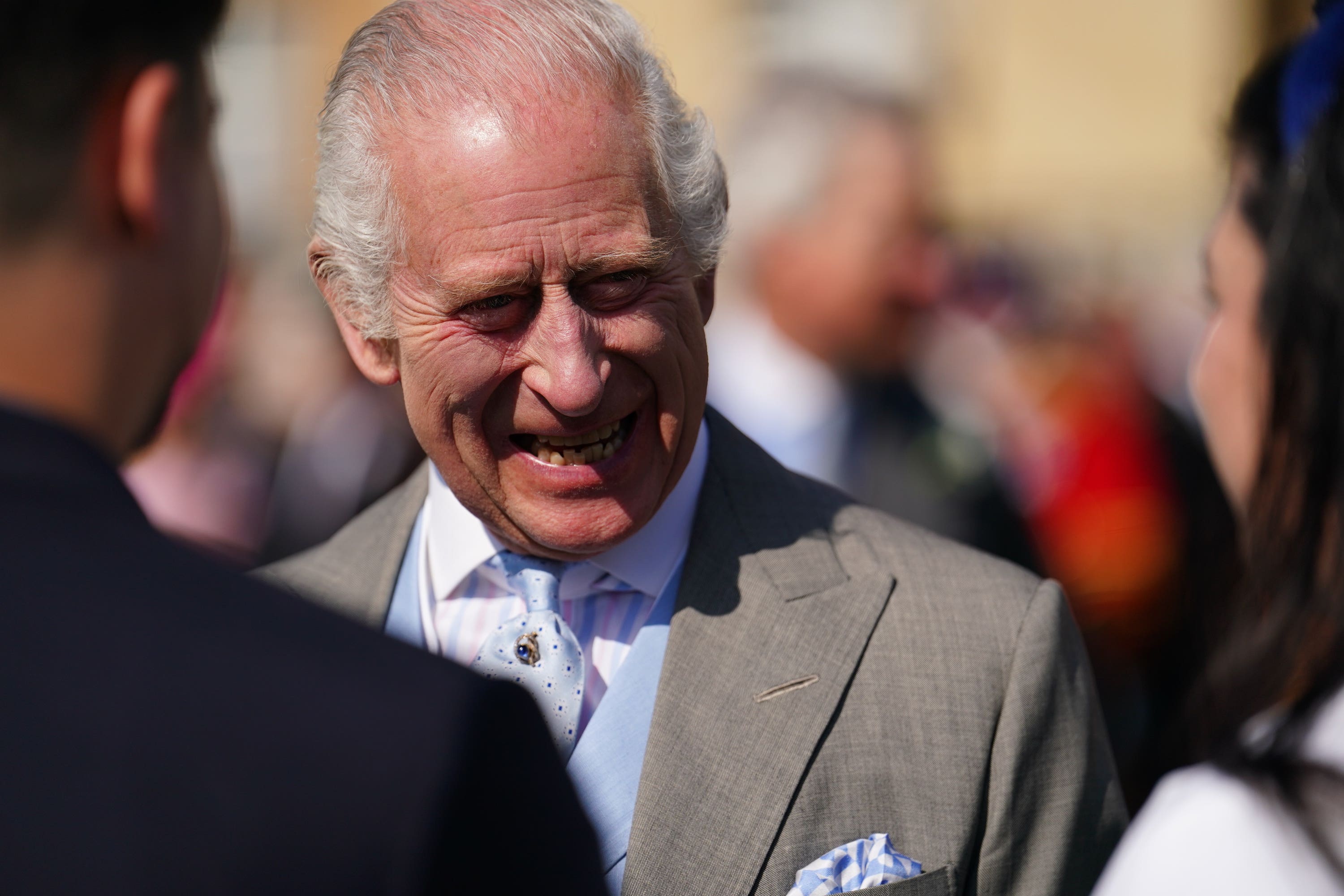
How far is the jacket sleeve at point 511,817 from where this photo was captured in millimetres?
1032

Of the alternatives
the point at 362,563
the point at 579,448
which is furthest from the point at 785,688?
the point at 362,563

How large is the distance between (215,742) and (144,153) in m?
0.52

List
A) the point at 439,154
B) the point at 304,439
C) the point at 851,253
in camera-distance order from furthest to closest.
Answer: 1. the point at 304,439
2. the point at 851,253
3. the point at 439,154

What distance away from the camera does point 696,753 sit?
2.05 metres

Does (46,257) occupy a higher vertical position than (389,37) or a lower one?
lower

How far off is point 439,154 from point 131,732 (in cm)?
119

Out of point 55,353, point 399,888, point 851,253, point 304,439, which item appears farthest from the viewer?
point 304,439

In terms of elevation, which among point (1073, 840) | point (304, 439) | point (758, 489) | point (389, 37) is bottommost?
point (304, 439)

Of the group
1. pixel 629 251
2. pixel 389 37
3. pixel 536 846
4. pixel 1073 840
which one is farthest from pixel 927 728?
pixel 389 37

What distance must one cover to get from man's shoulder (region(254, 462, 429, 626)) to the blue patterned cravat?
0.28m

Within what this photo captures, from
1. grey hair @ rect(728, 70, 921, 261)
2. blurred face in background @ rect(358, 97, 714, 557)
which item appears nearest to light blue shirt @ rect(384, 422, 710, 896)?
blurred face in background @ rect(358, 97, 714, 557)

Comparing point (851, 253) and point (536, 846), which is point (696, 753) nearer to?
point (536, 846)

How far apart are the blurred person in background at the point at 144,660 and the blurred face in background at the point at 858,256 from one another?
11.1 ft

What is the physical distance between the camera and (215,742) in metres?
1.02
